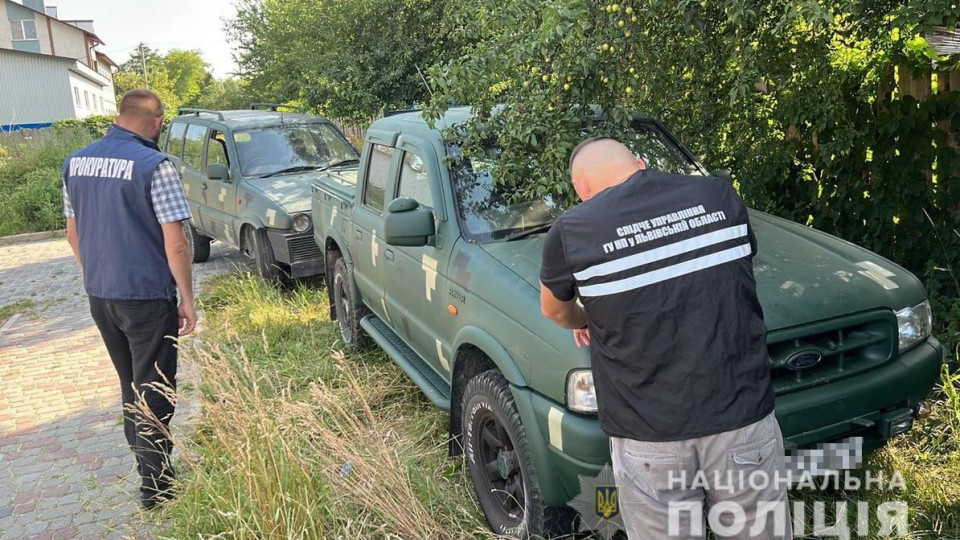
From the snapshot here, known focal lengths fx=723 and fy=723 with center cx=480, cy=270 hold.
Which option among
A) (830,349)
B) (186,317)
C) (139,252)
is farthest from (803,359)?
(139,252)

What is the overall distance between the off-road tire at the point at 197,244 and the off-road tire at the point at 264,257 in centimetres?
256

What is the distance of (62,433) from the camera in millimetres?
4863

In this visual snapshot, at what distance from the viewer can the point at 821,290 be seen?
9.78ft

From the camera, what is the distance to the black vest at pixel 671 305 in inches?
79.0

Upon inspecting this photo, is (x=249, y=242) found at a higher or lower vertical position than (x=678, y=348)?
lower

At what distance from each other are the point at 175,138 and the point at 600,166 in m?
9.12

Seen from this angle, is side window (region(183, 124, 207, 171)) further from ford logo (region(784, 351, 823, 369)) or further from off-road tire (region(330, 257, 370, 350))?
ford logo (region(784, 351, 823, 369))

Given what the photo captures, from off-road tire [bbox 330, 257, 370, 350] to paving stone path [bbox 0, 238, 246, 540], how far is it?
1302 millimetres

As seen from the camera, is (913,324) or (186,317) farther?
(186,317)

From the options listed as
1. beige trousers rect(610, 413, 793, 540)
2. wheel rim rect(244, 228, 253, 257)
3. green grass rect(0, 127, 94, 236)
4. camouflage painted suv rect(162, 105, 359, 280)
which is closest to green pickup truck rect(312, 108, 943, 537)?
beige trousers rect(610, 413, 793, 540)

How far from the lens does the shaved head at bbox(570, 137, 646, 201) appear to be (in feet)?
7.34

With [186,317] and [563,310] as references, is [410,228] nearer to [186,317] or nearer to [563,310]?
[186,317]

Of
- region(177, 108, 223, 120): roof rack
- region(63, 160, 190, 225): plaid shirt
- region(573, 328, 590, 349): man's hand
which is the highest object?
region(177, 108, 223, 120): roof rack

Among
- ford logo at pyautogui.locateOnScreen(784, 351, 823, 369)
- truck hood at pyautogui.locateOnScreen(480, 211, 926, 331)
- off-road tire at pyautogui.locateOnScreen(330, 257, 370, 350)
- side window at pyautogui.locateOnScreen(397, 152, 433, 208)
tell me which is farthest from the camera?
off-road tire at pyautogui.locateOnScreen(330, 257, 370, 350)
